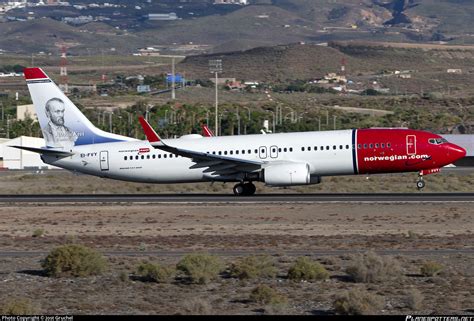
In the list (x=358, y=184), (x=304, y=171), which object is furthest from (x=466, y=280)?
(x=358, y=184)

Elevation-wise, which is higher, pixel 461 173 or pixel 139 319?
pixel 139 319

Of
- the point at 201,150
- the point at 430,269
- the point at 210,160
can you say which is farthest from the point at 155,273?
the point at 201,150

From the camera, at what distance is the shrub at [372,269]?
109ft

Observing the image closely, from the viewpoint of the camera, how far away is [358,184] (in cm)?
7112

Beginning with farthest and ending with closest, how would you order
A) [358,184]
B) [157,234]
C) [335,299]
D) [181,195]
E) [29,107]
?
[29,107] < [358,184] < [181,195] < [157,234] < [335,299]

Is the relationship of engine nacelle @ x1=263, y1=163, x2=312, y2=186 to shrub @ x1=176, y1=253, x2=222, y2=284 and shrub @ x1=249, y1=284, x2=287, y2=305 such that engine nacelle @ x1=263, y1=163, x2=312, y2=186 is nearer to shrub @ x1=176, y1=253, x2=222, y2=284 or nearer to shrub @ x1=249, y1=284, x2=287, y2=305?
shrub @ x1=176, y1=253, x2=222, y2=284

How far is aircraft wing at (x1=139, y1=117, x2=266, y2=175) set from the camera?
58.6 m

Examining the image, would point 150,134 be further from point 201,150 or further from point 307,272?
point 307,272

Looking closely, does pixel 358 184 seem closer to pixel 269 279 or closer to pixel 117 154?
pixel 117 154

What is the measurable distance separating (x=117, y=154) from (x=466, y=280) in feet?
103

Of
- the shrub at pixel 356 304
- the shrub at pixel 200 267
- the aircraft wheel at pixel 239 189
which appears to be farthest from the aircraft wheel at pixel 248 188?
the shrub at pixel 356 304

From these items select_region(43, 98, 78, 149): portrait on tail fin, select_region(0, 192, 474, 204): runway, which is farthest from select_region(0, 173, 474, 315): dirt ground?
select_region(43, 98, 78, 149): portrait on tail fin

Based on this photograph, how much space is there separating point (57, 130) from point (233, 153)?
9276 millimetres

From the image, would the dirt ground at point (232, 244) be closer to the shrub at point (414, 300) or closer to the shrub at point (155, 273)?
the shrub at point (414, 300)
